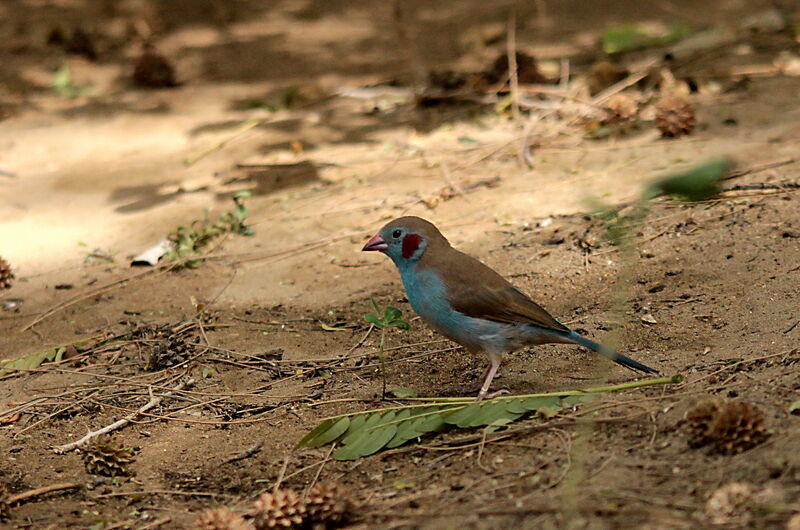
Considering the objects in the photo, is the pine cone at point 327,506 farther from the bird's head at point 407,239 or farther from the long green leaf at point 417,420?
the bird's head at point 407,239

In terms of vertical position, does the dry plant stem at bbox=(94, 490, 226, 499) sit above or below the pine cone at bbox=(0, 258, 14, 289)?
below

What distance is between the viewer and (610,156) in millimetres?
6273

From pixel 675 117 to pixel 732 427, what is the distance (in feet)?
12.6

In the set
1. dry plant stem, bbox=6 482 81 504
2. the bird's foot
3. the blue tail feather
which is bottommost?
the bird's foot

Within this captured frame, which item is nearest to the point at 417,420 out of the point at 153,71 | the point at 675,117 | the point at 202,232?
the point at 202,232

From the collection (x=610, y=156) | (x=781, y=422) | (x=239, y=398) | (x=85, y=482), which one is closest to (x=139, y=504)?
(x=85, y=482)

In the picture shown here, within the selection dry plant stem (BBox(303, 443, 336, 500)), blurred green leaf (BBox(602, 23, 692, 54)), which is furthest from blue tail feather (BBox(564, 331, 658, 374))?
blurred green leaf (BBox(602, 23, 692, 54))

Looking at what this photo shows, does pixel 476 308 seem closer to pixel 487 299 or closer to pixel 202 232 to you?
pixel 487 299

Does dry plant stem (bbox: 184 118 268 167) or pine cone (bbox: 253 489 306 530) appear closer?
pine cone (bbox: 253 489 306 530)

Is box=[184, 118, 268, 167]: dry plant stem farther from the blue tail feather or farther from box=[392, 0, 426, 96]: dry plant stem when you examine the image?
the blue tail feather

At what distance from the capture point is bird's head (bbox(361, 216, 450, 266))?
3.89m

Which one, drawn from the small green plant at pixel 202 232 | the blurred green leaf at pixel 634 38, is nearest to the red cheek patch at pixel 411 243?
the small green plant at pixel 202 232

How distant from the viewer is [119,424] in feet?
12.7

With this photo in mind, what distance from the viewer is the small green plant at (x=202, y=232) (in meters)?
5.56
